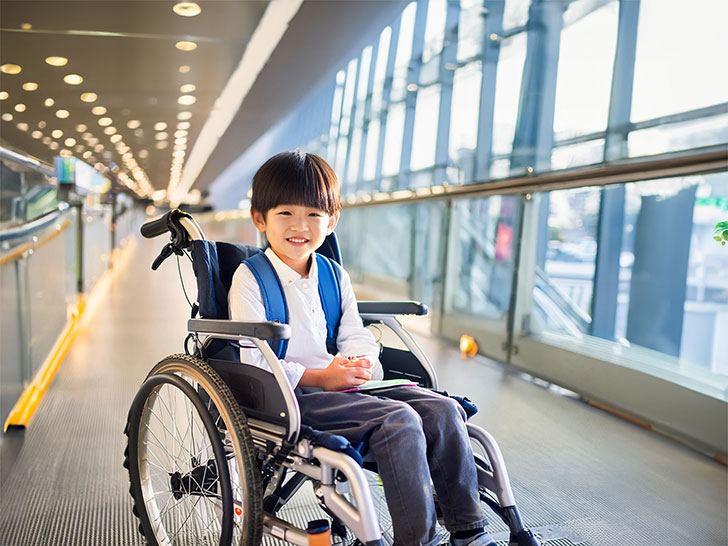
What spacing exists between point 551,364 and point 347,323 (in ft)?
8.32

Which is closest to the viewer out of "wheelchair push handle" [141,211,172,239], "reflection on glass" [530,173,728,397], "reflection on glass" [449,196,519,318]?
"wheelchair push handle" [141,211,172,239]

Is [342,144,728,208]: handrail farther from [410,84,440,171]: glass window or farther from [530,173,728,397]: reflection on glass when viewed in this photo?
[410,84,440,171]: glass window

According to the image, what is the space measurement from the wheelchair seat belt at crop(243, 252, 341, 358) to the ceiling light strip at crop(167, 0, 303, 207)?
4.07 m

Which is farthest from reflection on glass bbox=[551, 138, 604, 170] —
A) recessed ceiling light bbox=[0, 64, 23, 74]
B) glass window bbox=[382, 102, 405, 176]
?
recessed ceiling light bbox=[0, 64, 23, 74]

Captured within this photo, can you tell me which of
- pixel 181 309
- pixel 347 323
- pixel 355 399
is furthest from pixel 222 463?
pixel 181 309

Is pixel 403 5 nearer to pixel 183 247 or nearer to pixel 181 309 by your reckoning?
pixel 181 309

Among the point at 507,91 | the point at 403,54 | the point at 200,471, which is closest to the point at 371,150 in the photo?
the point at 403,54

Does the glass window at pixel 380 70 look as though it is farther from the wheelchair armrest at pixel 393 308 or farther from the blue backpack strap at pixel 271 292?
the blue backpack strap at pixel 271 292

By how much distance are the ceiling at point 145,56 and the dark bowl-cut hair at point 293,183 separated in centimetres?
185

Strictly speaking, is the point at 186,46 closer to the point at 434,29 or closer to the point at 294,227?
the point at 434,29

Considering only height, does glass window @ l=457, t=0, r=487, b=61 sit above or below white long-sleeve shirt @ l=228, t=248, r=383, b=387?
above

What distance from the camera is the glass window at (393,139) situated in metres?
8.12

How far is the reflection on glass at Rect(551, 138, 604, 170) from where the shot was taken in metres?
3.86

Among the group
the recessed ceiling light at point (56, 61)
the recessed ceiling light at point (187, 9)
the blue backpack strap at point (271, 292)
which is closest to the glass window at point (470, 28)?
the recessed ceiling light at point (187, 9)
